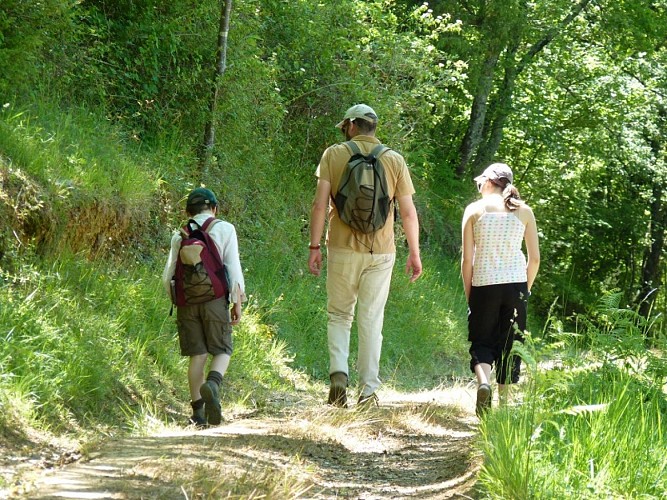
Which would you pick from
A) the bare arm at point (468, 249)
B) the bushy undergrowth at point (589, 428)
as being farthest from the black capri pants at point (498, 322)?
the bushy undergrowth at point (589, 428)

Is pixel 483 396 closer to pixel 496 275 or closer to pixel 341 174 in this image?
pixel 496 275

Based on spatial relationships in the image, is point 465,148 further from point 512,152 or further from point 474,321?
point 474,321

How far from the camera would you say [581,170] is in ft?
88.7

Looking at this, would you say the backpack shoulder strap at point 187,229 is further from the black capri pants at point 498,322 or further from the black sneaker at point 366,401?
the black capri pants at point 498,322

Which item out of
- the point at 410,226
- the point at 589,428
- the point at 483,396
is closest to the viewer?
the point at 589,428

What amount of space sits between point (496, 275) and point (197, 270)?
7.00ft

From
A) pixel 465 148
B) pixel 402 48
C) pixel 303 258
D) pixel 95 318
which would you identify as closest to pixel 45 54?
pixel 95 318

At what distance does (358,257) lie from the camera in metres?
7.90

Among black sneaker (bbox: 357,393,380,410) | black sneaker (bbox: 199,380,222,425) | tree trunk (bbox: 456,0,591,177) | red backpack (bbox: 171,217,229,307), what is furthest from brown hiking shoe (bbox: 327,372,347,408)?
tree trunk (bbox: 456,0,591,177)

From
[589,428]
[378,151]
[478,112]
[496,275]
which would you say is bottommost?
[589,428]

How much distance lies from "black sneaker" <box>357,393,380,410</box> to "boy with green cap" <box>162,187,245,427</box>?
114 centimetres

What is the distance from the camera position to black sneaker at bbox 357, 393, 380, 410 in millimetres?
7695

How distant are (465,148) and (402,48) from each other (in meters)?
6.66

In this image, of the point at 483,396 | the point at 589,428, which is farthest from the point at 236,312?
the point at 589,428
